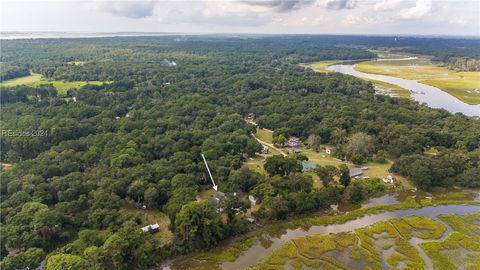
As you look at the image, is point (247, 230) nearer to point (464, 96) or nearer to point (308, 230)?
point (308, 230)

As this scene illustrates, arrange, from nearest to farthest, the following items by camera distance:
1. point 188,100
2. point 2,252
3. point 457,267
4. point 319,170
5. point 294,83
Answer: point 2,252 → point 457,267 → point 319,170 → point 188,100 → point 294,83

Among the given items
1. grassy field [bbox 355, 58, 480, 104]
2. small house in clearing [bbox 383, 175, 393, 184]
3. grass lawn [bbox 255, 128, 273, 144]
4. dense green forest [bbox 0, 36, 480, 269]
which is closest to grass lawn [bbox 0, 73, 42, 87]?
dense green forest [bbox 0, 36, 480, 269]

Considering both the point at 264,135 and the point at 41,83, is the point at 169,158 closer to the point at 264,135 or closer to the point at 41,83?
the point at 264,135

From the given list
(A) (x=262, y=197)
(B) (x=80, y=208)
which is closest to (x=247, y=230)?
(A) (x=262, y=197)

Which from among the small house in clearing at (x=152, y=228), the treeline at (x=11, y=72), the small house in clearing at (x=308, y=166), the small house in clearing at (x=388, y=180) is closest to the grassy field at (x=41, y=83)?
the treeline at (x=11, y=72)

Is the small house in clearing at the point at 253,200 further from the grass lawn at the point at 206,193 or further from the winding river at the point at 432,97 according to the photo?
the winding river at the point at 432,97

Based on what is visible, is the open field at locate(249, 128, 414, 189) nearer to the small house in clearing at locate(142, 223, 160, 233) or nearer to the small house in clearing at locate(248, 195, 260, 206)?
the small house in clearing at locate(248, 195, 260, 206)

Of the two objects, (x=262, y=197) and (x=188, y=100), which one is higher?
(x=188, y=100)
